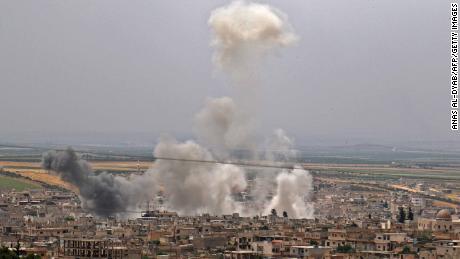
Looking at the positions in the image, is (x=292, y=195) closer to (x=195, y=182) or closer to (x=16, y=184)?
(x=195, y=182)

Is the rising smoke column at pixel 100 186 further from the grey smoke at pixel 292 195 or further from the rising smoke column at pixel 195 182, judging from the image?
the grey smoke at pixel 292 195

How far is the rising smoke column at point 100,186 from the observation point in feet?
283

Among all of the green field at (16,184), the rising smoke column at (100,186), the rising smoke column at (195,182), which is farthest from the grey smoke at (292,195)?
the green field at (16,184)

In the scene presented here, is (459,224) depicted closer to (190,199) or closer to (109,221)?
(109,221)

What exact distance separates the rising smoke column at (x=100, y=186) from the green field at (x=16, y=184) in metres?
9.49

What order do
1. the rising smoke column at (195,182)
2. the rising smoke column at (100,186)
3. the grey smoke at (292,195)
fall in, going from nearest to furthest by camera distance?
the rising smoke column at (100,186), the rising smoke column at (195,182), the grey smoke at (292,195)

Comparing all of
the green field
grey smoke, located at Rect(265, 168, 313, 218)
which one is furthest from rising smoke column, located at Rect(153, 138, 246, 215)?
the green field

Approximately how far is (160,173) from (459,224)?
99.4ft

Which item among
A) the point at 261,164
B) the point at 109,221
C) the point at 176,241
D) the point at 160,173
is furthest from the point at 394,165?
the point at 176,241

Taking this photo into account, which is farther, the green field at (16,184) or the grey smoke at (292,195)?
the green field at (16,184)

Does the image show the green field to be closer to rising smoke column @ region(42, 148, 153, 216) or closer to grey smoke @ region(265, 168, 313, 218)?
rising smoke column @ region(42, 148, 153, 216)

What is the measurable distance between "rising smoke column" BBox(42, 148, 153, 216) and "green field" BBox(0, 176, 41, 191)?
949 centimetres

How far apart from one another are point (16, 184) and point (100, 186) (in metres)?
24.4

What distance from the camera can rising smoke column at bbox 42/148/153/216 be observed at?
86250 millimetres
